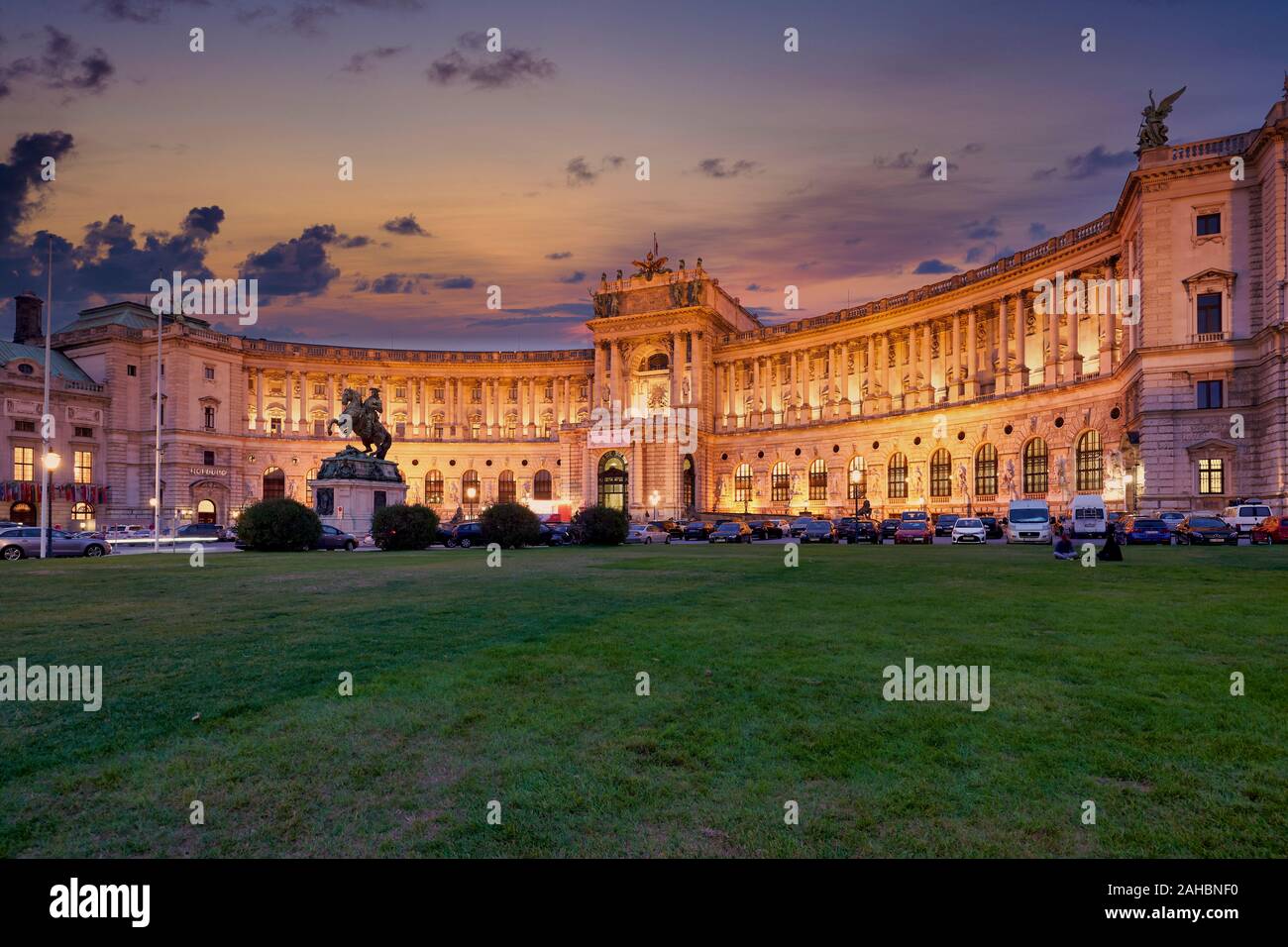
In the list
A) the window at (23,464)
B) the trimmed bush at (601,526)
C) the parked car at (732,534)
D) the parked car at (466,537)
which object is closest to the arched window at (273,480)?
the window at (23,464)

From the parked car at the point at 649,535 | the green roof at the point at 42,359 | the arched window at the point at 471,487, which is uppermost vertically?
the green roof at the point at 42,359

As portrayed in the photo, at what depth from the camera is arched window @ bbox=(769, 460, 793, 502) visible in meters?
79.6

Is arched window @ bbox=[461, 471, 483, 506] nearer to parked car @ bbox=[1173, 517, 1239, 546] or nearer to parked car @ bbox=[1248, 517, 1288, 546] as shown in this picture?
parked car @ bbox=[1173, 517, 1239, 546]

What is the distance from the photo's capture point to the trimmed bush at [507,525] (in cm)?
3725

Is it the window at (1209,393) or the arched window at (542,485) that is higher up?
the window at (1209,393)

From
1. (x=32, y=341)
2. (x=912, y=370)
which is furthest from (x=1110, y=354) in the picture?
(x=32, y=341)

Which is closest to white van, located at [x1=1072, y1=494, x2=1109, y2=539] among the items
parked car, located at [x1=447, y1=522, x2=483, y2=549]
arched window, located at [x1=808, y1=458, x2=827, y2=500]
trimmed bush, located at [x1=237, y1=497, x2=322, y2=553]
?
parked car, located at [x1=447, y1=522, x2=483, y2=549]

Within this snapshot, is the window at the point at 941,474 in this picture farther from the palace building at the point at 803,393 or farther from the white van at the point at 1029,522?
the white van at the point at 1029,522

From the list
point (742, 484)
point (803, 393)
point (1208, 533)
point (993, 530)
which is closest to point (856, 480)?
point (803, 393)

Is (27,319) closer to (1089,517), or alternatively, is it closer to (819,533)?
(819,533)

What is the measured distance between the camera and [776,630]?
10953mm

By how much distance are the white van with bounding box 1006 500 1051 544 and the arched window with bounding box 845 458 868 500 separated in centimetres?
3121

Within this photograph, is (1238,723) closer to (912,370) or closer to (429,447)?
(912,370)

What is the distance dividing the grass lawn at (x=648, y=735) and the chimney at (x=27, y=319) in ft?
289
